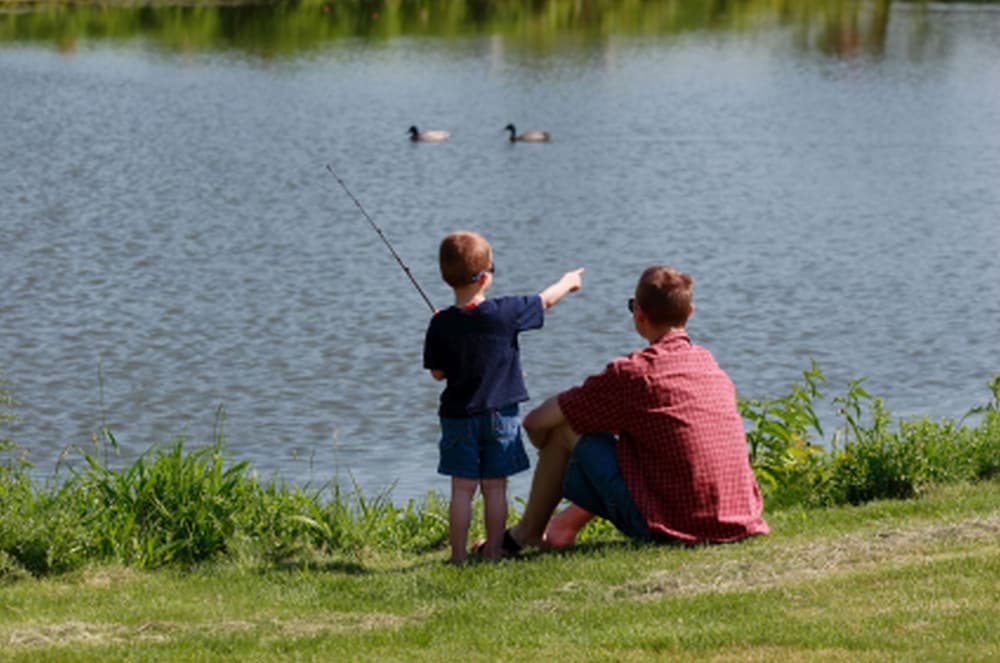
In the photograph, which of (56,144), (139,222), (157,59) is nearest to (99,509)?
(139,222)

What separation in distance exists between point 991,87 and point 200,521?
88.0ft

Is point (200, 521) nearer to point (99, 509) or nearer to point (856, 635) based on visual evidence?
point (99, 509)

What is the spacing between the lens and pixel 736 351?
1279 centimetres

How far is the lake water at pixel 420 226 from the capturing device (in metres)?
11.7

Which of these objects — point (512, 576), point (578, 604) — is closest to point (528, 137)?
point (512, 576)

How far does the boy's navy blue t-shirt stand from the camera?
21.5 feet

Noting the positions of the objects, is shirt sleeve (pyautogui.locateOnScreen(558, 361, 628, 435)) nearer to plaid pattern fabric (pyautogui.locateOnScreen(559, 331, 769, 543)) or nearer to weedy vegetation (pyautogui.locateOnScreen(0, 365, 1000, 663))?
plaid pattern fabric (pyautogui.locateOnScreen(559, 331, 769, 543))

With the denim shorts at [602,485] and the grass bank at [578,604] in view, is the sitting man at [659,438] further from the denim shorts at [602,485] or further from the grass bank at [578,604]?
the grass bank at [578,604]

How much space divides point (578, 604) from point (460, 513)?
96cm

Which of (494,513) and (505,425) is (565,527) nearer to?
(494,513)

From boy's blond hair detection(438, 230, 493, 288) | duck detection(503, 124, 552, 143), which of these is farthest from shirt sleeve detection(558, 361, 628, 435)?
duck detection(503, 124, 552, 143)

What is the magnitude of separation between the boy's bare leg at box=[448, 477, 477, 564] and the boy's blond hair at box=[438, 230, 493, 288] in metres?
0.71

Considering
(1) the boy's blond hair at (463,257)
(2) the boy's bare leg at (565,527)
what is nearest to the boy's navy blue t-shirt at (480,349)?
(1) the boy's blond hair at (463,257)

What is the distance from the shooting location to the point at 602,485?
6527mm
